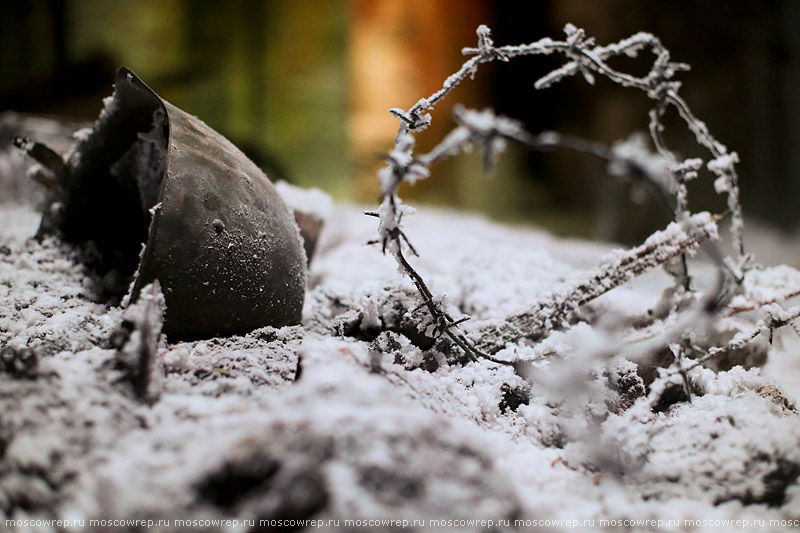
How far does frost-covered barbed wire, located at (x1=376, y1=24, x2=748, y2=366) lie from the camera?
70cm

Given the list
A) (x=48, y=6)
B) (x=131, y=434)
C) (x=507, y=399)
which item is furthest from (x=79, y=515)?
(x=48, y=6)

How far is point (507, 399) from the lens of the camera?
3.43 ft

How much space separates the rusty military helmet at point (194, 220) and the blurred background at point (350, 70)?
2.71m

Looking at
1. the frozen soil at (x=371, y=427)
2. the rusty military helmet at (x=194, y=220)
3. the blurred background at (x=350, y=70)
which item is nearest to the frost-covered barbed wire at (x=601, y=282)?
the frozen soil at (x=371, y=427)

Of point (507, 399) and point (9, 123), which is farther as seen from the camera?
point (9, 123)

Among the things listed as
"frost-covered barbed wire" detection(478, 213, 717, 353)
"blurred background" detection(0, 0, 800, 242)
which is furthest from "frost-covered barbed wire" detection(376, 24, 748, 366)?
"blurred background" detection(0, 0, 800, 242)

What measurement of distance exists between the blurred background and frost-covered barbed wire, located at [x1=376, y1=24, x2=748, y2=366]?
10.4 feet

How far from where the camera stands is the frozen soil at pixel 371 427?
631mm

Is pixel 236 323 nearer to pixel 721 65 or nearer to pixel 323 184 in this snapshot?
pixel 323 184

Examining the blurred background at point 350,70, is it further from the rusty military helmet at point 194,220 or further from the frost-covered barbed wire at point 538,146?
the frost-covered barbed wire at point 538,146

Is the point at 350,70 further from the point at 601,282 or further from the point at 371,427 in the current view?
the point at 371,427

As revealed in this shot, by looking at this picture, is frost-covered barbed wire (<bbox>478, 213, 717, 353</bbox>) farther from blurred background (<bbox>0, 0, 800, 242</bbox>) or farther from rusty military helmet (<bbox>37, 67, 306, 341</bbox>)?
blurred background (<bbox>0, 0, 800, 242</bbox>)

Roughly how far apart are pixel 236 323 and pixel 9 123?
2.54 meters

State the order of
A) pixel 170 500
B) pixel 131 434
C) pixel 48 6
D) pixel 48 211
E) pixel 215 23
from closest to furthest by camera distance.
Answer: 1. pixel 170 500
2. pixel 131 434
3. pixel 48 211
4. pixel 48 6
5. pixel 215 23
